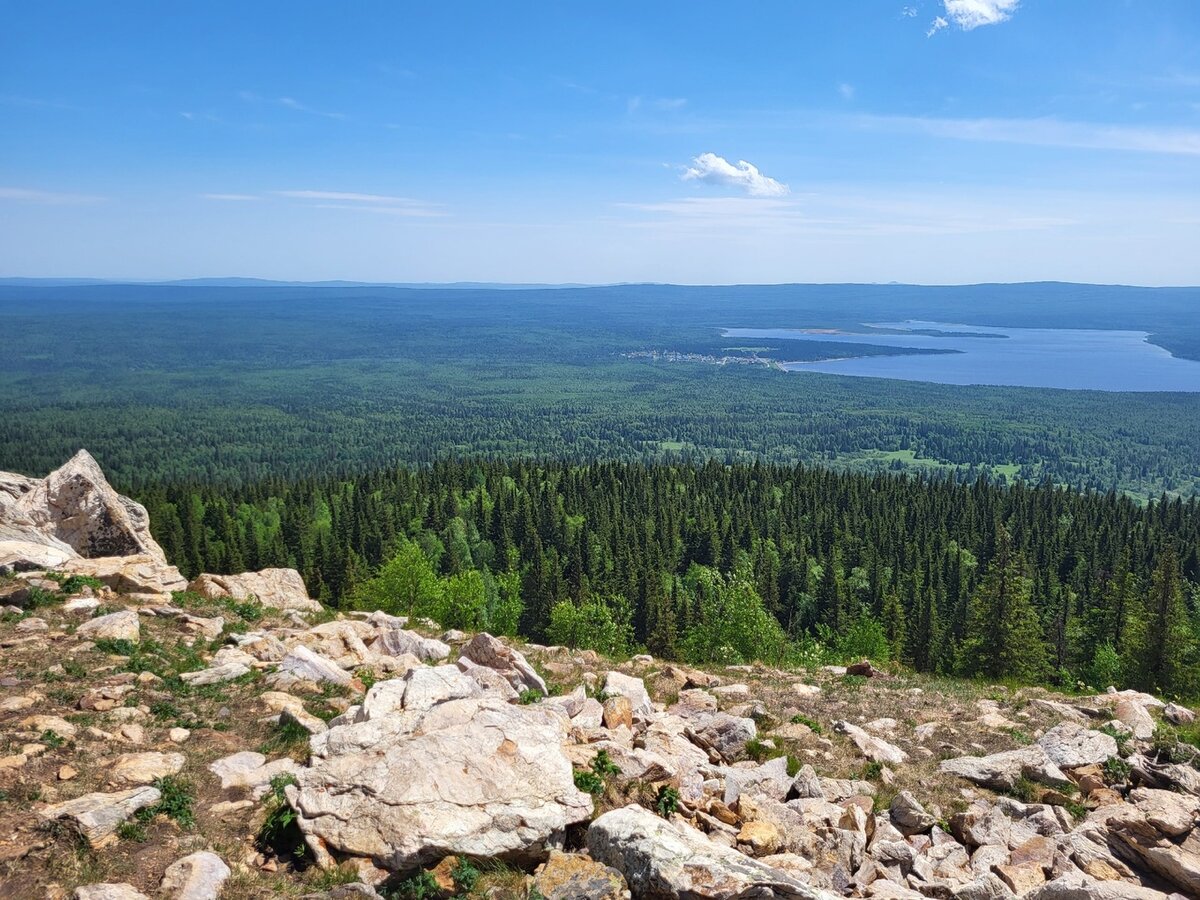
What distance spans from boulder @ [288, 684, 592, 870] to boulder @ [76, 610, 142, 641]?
932cm

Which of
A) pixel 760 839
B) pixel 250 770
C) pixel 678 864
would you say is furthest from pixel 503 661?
pixel 678 864

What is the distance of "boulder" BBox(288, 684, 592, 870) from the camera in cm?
1204

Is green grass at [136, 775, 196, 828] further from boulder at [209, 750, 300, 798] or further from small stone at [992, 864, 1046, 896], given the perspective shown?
small stone at [992, 864, 1046, 896]

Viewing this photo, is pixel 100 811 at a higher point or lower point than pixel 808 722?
higher

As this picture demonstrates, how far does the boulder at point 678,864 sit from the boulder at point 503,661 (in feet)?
27.4

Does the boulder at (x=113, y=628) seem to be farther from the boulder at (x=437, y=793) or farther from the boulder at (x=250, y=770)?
the boulder at (x=437, y=793)

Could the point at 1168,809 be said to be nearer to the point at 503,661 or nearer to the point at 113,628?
the point at 503,661

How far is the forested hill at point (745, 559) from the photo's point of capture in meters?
54.3

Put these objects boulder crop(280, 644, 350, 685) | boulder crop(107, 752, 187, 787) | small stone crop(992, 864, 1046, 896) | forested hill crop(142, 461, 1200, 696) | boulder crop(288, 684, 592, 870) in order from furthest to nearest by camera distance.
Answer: forested hill crop(142, 461, 1200, 696) → boulder crop(280, 644, 350, 685) → boulder crop(107, 752, 187, 787) → small stone crop(992, 864, 1046, 896) → boulder crop(288, 684, 592, 870)

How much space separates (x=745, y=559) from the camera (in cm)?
9819

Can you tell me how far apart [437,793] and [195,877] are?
12.0ft

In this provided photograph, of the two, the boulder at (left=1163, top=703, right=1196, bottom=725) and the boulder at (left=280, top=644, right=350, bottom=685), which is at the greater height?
the boulder at (left=280, top=644, right=350, bottom=685)

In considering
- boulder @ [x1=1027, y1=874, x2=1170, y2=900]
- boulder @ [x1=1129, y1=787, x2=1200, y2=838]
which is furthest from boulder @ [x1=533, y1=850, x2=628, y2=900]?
boulder @ [x1=1129, y1=787, x2=1200, y2=838]

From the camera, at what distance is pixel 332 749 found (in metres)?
14.3
